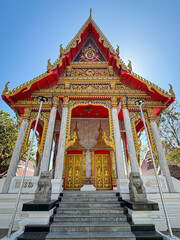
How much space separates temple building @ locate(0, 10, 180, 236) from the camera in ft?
20.5

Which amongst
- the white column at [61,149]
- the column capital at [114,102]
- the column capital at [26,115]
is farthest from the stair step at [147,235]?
the column capital at [26,115]

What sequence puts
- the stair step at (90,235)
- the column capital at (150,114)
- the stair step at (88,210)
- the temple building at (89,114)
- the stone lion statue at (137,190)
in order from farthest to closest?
the column capital at (150,114) < the temple building at (89,114) < the stair step at (88,210) < the stone lion statue at (137,190) < the stair step at (90,235)

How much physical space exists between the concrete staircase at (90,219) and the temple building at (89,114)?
838mm

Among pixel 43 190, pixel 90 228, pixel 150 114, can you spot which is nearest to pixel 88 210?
pixel 90 228

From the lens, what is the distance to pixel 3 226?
189 inches

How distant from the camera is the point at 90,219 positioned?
160 inches

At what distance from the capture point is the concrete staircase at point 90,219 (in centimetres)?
339

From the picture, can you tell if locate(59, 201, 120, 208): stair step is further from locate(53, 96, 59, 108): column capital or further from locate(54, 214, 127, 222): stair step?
locate(53, 96, 59, 108): column capital

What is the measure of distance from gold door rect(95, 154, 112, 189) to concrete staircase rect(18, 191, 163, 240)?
3.44 m

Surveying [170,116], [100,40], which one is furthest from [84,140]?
[170,116]

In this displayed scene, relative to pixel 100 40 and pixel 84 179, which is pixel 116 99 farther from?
pixel 84 179

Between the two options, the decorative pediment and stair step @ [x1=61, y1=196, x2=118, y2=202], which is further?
the decorative pediment

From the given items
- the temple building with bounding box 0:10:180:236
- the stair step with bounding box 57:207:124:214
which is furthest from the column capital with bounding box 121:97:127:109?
the stair step with bounding box 57:207:124:214

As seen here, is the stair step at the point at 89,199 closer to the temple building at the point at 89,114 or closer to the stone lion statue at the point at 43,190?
the temple building at the point at 89,114
